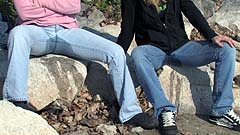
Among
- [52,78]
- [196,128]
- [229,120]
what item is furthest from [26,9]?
[229,120]

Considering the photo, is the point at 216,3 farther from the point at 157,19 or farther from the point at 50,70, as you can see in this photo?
the point at 50,70

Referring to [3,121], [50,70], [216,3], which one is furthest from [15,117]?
[216,3]

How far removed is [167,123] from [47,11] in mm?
1505

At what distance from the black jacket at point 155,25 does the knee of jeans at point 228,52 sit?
0.18 meters

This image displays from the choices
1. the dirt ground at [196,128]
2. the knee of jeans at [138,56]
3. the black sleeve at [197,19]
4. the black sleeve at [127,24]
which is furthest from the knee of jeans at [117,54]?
the black sleeve at [197,19]

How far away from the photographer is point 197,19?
5.98 metres

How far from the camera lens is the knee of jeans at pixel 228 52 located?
5.71 metres

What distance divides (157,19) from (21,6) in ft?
4.30

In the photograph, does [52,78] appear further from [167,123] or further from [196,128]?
[196,128]

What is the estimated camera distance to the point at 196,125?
5863 mm

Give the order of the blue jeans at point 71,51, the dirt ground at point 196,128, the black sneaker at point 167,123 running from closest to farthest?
1. the blue jeans at point 71,51
2. the black sneaker at point 167,123
3. the dirt ground at point 196,128

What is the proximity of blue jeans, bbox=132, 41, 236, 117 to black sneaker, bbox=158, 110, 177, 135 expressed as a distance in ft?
0.15

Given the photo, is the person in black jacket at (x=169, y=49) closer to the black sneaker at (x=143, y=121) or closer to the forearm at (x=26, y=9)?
the black sneaker at (x=143, y=121)

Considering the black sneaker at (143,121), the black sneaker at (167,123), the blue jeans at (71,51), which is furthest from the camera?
the black sneaker at (143,121)
